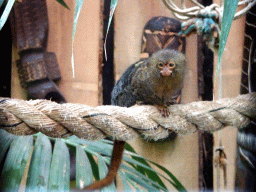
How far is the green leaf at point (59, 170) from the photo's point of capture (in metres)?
1.00

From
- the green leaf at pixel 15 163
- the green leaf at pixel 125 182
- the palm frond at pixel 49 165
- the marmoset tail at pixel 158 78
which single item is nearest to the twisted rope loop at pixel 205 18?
the marmoset tail at pixel 158 78

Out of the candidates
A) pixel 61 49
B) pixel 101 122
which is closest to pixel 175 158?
pixel 61 49

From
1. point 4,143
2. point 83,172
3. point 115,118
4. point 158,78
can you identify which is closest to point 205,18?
point 158,78

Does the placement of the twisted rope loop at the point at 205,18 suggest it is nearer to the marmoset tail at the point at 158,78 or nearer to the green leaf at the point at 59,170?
the marmoset tail at the point at 158,78

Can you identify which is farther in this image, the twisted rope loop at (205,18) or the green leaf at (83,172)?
the twisted rope loop at (205,18)

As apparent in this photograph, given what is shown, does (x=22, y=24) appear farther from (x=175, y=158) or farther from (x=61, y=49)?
(x=175, y=158)

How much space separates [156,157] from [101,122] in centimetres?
145

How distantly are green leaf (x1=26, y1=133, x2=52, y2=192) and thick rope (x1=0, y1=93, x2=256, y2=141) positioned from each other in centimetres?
21

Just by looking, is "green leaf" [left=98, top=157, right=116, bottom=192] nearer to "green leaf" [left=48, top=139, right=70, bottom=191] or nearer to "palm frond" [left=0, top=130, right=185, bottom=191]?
"palm frond" [left=0, top=130, right=185, bottom=191]

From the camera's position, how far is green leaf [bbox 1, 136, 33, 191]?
0.99m

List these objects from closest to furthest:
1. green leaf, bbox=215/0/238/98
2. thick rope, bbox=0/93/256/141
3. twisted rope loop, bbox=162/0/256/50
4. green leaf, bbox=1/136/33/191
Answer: green leaf, bbox=215/0/238/98
thick rope, bbox=0/93/256/141
green leaf, bbox=1/136/33/191
twisted rope loop, bbox=162/0/256/50

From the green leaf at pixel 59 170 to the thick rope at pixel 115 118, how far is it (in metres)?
0.20

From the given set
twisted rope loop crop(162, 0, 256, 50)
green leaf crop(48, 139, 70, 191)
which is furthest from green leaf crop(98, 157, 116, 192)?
twisted rope loop crop(162, 0, 256, 50)

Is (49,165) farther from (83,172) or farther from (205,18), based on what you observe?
(205,18)
